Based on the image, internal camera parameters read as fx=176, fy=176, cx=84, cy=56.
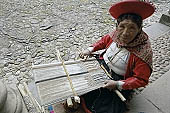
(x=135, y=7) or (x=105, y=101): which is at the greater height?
(x=135, y=7)

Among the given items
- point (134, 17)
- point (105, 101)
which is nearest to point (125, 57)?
point (134, 17)

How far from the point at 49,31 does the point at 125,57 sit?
2.32 m

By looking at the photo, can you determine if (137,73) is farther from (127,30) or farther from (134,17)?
(134,17)

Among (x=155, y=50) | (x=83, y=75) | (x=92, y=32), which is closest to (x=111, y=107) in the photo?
(x=83, y=75)

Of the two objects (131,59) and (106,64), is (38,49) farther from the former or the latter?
(131,59)

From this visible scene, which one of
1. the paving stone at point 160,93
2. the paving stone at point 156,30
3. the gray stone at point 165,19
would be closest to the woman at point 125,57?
the paving stone at point 160,93

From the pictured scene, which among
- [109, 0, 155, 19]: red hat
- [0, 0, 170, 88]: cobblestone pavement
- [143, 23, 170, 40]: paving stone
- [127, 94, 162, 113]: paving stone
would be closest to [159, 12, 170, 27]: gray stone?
[143, 23, 170, 40]: paving stone

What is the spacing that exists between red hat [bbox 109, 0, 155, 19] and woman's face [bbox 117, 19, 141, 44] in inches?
3.9

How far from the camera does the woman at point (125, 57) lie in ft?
5.32

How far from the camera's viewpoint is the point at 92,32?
3.77 meters

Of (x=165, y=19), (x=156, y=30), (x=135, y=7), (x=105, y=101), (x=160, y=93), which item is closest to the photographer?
(x=135, y=7)

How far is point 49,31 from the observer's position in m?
3.74

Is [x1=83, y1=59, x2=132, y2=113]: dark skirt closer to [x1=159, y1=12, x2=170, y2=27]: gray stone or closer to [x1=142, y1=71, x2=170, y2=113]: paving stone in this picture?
[x1=142, y1=71, x2=170, y2=113]: paving stone

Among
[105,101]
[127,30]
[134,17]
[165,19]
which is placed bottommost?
[105,101]
